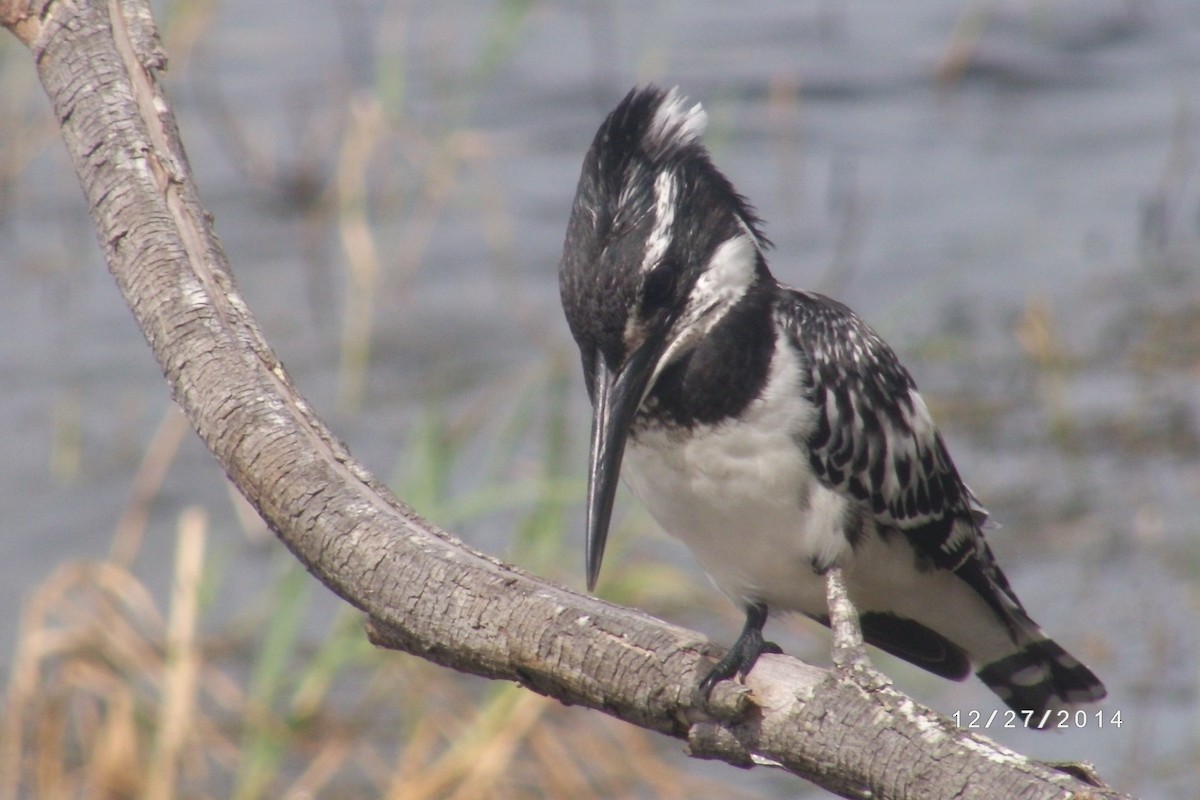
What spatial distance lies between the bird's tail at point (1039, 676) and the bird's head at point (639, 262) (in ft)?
3.48

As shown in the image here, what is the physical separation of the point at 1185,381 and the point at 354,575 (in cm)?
529

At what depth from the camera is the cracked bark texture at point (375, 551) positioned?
1970 millimetres

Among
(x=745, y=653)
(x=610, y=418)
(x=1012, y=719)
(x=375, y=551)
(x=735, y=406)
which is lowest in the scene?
(x=375, y=551)

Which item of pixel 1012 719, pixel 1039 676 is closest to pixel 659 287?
pixel 1039 676

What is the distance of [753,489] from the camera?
9.41 feet

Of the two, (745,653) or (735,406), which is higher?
(735,406)

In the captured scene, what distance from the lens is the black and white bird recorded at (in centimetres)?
270

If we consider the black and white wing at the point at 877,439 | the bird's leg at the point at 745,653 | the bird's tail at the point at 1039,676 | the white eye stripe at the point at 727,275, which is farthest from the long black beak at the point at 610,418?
the bird's tail at the point at 1039,676

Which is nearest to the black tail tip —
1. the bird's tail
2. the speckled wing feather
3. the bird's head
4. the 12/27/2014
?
the bird's tail

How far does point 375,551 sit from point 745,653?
1.96ft

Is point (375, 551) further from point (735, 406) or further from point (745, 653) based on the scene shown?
point (735, 406)

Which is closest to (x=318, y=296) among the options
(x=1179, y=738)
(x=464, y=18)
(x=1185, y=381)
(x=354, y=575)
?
(x=464, y=18)

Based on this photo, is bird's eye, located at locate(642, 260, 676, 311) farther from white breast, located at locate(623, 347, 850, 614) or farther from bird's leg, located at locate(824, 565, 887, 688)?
bird's leg, located at locate(824, 565, 887, 688)

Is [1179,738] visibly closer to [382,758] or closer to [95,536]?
[382,758]
